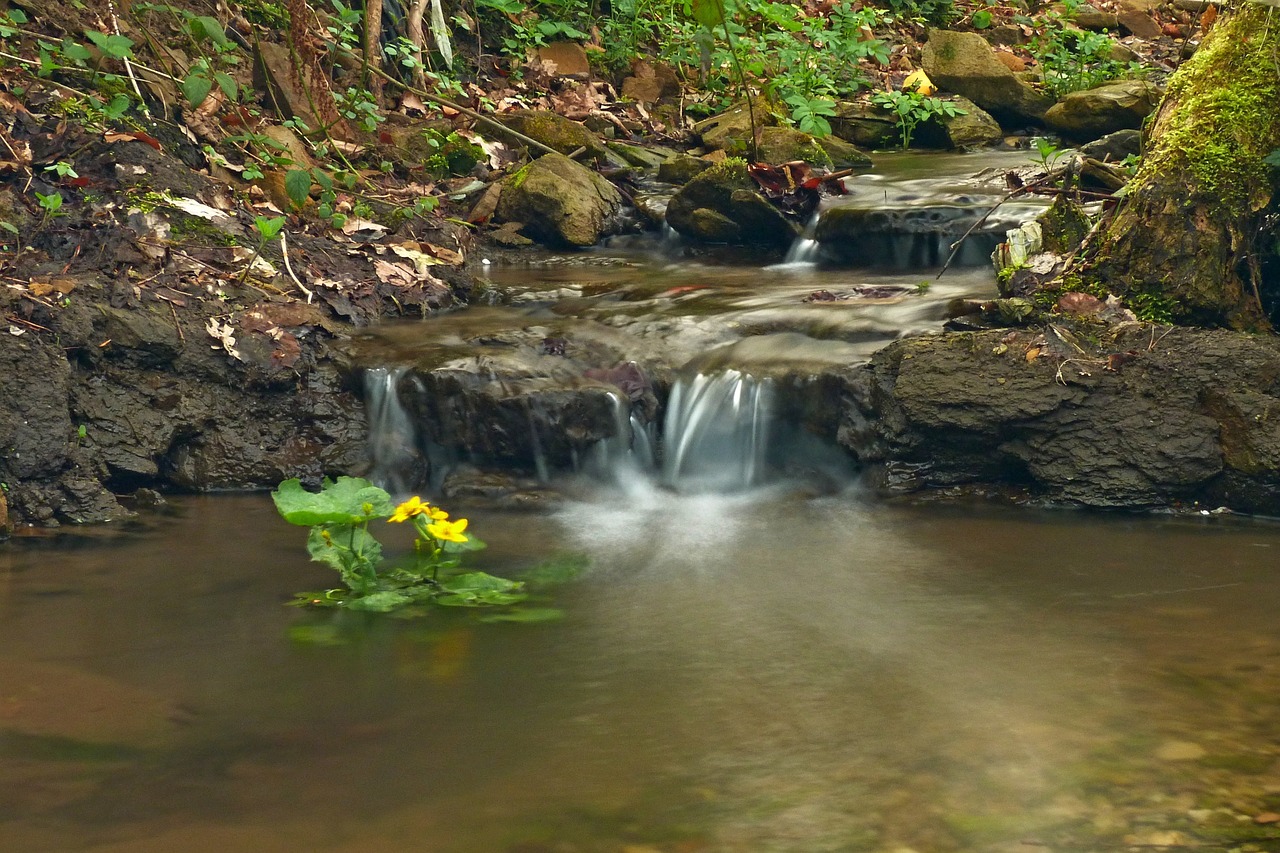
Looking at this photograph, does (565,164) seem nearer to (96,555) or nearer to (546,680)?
(96,555)

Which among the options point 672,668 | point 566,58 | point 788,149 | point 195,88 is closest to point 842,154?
point 788,149

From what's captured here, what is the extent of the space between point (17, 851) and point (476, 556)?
7.52ft

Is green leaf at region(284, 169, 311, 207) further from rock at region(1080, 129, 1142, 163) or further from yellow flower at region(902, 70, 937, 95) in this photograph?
yellow flower at region(902, 70, 937, 95)

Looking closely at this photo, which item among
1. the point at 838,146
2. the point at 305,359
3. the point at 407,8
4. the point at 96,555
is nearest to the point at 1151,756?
the point at 96,555

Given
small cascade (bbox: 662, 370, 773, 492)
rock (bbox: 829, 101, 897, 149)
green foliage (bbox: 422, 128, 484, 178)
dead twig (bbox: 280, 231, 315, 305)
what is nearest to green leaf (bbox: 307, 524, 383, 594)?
small cascade (bbox: 662, 370, 773, 492)

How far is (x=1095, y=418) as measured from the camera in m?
5.18

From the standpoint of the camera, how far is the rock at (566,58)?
12070 mm

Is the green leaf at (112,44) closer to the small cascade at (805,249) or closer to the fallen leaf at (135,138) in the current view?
the fallen leaf at (135,138)

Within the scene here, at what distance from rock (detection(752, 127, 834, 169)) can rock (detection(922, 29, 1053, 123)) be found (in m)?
3.17

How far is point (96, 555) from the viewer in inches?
179

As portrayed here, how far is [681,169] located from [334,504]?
6533 millimetres

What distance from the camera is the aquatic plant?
3963 millimetres

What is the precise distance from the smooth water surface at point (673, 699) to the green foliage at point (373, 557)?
5.1 inches

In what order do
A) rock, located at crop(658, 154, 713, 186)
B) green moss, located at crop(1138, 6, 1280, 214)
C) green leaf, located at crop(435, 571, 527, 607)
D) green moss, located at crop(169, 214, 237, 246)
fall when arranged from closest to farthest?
green leaf, located at crop(435, 571, 527, 607)
green moss, located at crop(1138, 6, 1280, 214)
green moss, located at crop(169, 214, 237, 246)
rock, located at crop(658, 154, 713, 186)
